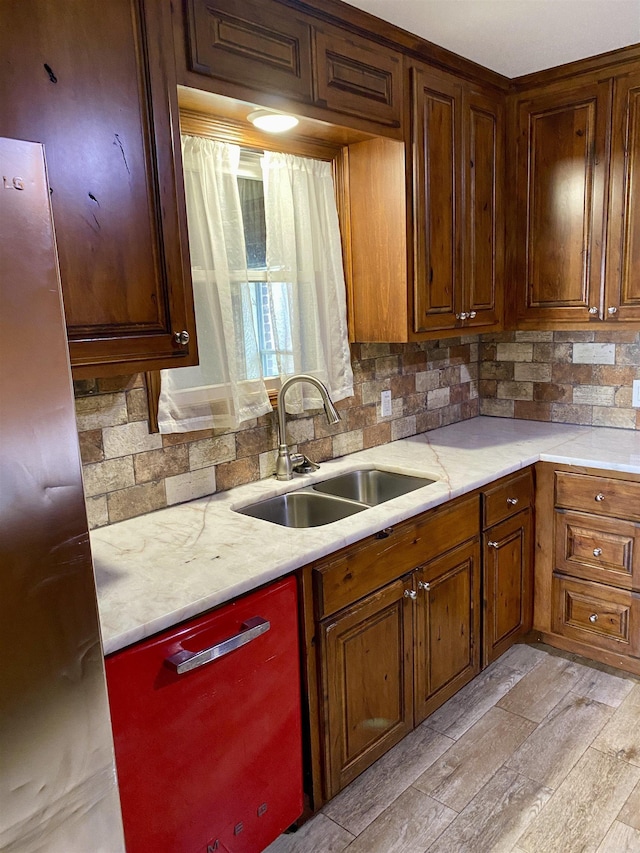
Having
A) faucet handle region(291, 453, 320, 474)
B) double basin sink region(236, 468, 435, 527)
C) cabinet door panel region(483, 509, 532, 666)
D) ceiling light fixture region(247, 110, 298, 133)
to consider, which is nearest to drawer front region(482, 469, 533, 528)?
cabinet door panel region(483, 509, 532, 666)

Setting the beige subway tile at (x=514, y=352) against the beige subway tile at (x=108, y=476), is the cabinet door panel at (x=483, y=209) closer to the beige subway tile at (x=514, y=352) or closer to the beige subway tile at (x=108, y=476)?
the beige subway tile at (x=514, y=352)

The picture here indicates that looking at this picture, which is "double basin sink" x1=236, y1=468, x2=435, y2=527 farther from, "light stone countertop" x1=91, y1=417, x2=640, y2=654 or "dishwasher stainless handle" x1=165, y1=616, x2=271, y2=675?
"dishwasher stainless handle" x1=165, y1=616, x2=271, y2=675

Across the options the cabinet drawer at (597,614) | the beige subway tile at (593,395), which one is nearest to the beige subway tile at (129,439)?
the cabinet drawer at (597,614)

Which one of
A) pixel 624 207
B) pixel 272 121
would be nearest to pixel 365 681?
pixel 272 121

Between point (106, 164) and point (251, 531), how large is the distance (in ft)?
3.35

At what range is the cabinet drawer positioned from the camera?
2.52m

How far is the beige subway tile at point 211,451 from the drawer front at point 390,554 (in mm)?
628

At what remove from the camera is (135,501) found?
77.9 inches

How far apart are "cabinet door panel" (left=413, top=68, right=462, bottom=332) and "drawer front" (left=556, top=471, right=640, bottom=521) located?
0.81 m

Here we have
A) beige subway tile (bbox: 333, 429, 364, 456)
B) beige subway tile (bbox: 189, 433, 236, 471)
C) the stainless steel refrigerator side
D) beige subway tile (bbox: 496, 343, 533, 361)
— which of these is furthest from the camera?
beige subway tile (bbox: 496, 343, 533, 361)

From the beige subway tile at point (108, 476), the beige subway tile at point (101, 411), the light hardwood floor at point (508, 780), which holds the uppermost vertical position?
the beige subway tile at point (101, 411)

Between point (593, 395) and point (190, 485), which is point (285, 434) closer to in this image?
point (190, 485)

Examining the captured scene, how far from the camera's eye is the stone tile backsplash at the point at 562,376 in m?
2.96

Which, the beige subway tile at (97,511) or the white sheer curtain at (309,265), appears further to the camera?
the white sheer curtain at (309,265)
